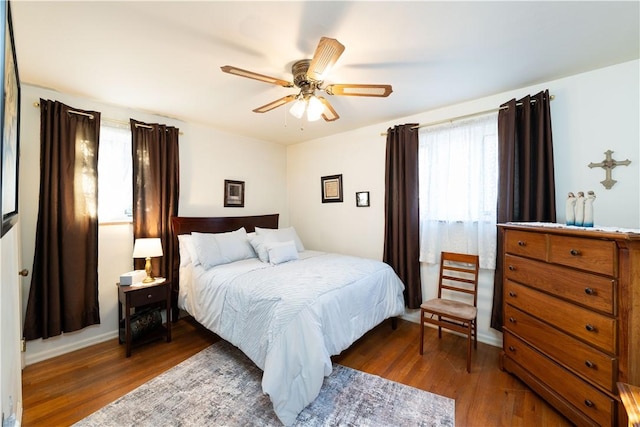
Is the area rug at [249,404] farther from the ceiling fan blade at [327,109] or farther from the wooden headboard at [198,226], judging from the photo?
the ceiling fan blade at [327,109]

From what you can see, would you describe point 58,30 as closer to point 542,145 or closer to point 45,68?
point 45,68

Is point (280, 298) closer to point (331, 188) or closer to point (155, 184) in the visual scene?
point (155, 184)

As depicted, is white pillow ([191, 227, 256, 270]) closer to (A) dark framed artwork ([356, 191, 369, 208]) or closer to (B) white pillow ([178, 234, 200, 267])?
(B) white pillow ([178, 234, 200, 267])

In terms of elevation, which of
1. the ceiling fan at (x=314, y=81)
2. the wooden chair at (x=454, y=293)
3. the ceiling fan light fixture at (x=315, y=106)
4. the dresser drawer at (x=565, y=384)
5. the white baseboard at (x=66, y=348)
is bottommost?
the white baseboard at (x=66, y=348)

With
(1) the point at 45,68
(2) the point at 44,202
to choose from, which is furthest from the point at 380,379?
(1) the point at 45,68

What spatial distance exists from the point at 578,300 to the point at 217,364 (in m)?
2.70

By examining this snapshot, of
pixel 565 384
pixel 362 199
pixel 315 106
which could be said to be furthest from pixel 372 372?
pixel 315 106

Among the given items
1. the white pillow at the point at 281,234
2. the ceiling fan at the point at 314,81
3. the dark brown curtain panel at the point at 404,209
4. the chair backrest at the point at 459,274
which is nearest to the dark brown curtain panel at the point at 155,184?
the white pillow at the point at 281,234

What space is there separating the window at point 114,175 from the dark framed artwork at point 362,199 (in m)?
2.72

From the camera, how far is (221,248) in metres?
2.97

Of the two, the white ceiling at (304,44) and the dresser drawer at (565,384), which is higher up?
the white ceiling at (304,44)

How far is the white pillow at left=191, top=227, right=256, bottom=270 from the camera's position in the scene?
2801mm

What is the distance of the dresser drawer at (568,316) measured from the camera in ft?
4.73

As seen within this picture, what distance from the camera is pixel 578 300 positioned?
158 cm
